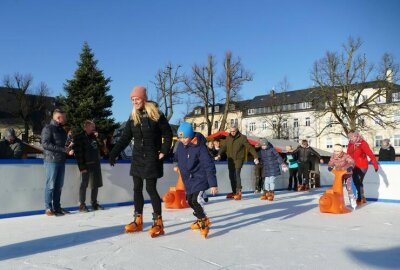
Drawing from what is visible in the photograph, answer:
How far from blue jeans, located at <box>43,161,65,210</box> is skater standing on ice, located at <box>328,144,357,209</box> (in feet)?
15.9

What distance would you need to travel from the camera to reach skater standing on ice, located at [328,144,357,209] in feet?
25.2

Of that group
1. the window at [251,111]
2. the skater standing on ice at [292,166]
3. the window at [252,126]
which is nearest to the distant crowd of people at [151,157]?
the skater standing on ice at [292,166]

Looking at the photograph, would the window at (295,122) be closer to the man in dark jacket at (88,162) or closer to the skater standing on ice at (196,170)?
the man in dark jacket at (88,162)

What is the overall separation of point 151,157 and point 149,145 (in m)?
0.14

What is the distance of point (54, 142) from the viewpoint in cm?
667

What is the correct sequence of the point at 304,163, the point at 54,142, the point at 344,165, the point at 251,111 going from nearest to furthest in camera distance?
the point at 54,142
the point at 344,165
the point at 304,163
the point at 251,111

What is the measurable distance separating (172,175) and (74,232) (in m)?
5.17

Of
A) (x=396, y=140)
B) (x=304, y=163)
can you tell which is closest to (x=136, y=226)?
(x=304, y=163)

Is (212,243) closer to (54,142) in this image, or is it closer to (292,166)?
(54,142)

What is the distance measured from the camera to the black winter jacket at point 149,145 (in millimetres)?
4734

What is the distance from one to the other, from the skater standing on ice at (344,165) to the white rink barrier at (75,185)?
2.22 m

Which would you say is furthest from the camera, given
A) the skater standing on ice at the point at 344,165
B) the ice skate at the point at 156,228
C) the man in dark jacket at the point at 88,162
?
the skater standing on ice at the point at 344,165

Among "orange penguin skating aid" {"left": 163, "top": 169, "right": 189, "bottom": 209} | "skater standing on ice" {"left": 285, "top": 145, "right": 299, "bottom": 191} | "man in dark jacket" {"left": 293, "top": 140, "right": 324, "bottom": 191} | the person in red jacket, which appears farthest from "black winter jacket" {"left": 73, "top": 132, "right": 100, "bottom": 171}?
"skater standing on ice" {"left": 285, "top": 145, "right": 299, "bottom": 191}

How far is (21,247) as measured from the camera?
4.17 metres
